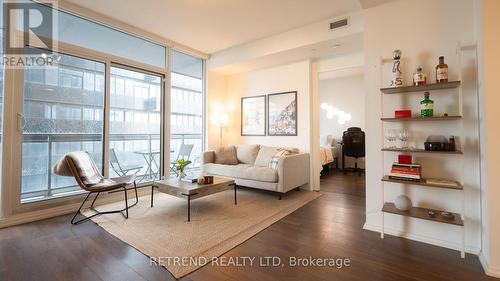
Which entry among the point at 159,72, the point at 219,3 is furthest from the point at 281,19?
the point at 159,72

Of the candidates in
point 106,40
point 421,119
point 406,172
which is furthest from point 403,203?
point 106,40

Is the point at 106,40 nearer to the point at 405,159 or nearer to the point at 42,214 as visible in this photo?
the point at 42,214

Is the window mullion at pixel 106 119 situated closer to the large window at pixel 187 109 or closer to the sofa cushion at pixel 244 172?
the large window at pixel 187 109

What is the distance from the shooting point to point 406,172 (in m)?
2.12

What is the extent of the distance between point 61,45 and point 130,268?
301cm

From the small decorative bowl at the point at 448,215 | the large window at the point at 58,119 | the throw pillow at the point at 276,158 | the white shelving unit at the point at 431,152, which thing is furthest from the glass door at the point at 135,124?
the small decorative bowl at the point at 448,215

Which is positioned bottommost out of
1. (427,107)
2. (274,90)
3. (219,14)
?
(427,107)

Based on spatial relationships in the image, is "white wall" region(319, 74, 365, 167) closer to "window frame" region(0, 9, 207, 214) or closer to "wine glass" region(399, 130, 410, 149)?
"wine glass" region(399, 130, 410, 149)

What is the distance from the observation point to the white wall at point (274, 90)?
4176 millimetres

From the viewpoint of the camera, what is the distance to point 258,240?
218 cm

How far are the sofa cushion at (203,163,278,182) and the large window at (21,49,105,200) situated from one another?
1806mm

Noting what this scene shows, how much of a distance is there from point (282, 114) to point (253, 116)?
2.38 ft

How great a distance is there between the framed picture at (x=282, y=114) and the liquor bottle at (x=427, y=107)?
92.9 inches

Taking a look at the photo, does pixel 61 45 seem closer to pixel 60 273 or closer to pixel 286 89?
pixel 60 273
